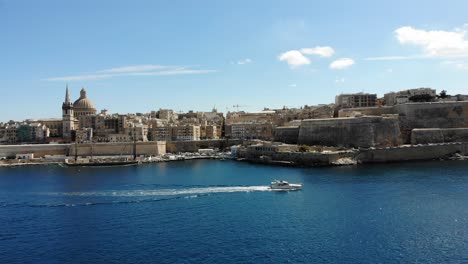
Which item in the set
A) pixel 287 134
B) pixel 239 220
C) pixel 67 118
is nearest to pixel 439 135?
pixel 287 134

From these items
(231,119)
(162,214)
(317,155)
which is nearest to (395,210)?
(162,214)

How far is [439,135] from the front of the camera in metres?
34.2

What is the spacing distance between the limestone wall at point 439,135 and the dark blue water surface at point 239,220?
9.58 meters

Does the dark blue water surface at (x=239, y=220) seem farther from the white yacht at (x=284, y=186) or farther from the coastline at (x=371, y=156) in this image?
the coastline at (x=371, y=156)

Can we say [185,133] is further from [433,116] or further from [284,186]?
[284,186]

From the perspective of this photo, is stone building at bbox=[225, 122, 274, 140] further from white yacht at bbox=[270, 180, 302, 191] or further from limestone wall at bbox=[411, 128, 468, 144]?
white yacht at bbox=[270, 180, 302, 191]

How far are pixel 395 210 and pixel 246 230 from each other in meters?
5.63

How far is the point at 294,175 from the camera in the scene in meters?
26.0

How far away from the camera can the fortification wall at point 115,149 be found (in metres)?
41.4

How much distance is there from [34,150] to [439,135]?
109 feet

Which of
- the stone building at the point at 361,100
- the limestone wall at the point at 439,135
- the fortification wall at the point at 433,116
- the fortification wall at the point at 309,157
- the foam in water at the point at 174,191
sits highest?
the stone building at the point at 361,100

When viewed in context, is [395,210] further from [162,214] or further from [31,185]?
[31,185]

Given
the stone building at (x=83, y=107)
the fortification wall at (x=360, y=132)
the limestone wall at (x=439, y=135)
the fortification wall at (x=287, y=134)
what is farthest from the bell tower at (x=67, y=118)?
the limestone wall at (x=439, y=135)

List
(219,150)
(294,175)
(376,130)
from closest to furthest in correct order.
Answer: (294,175) < (376,130) < (219,150)
